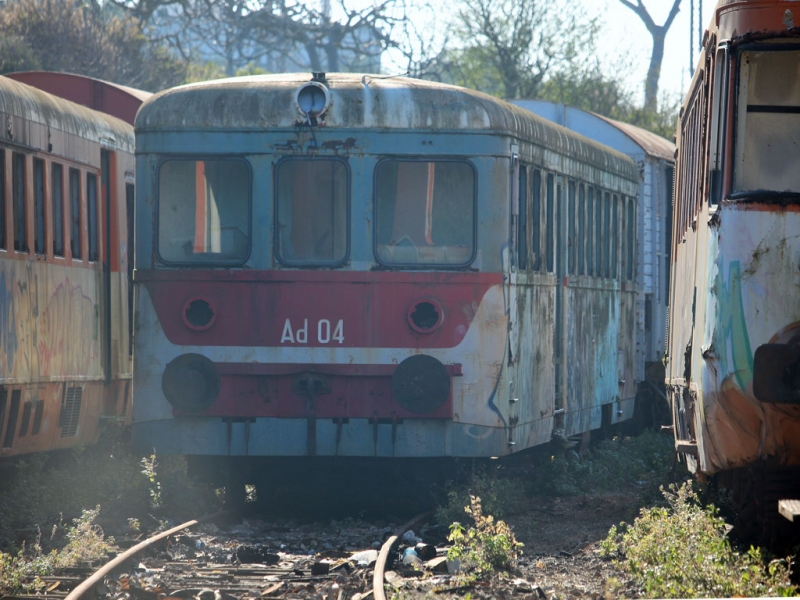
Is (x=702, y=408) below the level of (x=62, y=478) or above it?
above

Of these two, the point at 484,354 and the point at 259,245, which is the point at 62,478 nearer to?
the point at 259,245

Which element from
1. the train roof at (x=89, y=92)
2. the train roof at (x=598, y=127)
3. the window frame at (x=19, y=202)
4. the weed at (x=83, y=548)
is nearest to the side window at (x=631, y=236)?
the train roof at (x=598, y=127)

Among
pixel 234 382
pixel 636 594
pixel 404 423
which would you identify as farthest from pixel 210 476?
pixel 636 594

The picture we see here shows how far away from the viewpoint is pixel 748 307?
6348mm

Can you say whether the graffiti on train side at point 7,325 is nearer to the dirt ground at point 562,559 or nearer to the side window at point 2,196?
the side window at point 2,196

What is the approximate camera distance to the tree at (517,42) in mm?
35719

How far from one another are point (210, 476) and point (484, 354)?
2.24m

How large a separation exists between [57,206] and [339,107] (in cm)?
275

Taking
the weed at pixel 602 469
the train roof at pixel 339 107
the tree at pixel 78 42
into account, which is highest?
the tree at pixel 78 42

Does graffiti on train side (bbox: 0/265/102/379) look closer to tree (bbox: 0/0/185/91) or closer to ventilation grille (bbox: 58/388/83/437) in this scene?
ventilation grille (bbox: 58/388/83/437)

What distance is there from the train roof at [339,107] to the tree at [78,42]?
19460 mm

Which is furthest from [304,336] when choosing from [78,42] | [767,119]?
[78,42]

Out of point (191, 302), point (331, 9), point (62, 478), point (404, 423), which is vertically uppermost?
point (331, 9)

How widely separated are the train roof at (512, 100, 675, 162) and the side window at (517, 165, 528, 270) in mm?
6011
